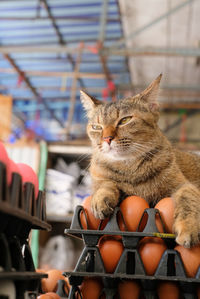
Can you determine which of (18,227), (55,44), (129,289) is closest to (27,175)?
(18,227)

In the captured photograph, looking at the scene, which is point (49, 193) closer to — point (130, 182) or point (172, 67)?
point (130, 182)

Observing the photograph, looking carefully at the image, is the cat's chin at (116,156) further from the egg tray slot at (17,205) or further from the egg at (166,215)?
the egg tray slot at (17,205)

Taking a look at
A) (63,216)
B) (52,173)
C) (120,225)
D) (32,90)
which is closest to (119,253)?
(120,225)

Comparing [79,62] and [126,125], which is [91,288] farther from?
[79,62]

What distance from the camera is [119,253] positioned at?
133cm

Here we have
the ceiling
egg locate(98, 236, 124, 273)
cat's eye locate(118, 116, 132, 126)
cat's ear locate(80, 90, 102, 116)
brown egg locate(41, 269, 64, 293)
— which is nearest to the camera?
egg locate(98, 236, 124, 273)

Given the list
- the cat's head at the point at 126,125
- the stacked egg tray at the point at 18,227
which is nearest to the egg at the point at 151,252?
the stacked egg tray at the point at 18,227

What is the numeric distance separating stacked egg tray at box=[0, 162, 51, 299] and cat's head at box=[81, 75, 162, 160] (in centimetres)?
64

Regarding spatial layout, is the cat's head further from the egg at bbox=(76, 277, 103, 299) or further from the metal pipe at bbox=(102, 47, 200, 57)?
the metal pipe at bbox=(102, 47, 200, 57)

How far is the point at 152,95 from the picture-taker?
6.85ft

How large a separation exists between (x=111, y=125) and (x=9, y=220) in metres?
1.01

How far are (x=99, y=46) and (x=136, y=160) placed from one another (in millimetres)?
2774

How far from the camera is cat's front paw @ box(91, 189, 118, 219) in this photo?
139 centimetres

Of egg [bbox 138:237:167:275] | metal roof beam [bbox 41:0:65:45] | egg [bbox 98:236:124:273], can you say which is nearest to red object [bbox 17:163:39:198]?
egg [bbox 98:236:124:273]
